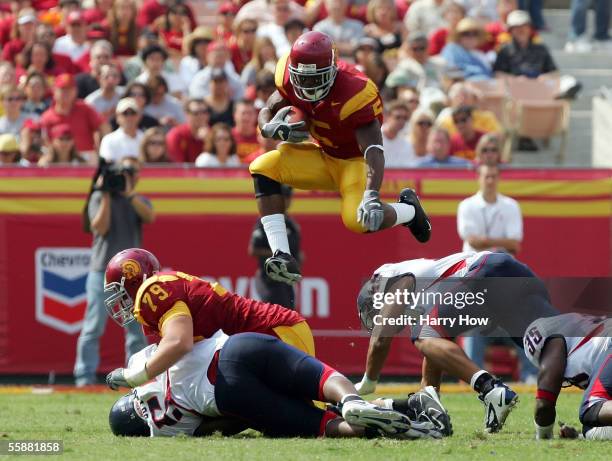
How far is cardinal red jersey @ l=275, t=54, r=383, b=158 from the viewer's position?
→ 914 cm

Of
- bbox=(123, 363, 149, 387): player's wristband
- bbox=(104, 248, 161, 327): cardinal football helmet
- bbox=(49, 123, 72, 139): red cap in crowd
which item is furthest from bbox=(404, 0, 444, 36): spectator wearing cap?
bbox=(123, 363, 149, 387): player's wristband

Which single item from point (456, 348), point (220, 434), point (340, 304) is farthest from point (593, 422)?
point (340, 304)

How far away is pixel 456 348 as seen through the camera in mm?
8602

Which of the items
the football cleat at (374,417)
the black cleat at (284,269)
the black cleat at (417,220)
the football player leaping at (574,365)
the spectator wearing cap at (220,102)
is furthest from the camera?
the spectator wearing cap at (220,102)

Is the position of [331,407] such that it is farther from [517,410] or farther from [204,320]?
[517,410]

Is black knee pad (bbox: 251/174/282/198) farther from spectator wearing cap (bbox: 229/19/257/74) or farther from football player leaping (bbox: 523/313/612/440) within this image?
spectator wearing cap (bbox: 229/19/257/74)

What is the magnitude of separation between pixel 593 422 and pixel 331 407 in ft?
4.98

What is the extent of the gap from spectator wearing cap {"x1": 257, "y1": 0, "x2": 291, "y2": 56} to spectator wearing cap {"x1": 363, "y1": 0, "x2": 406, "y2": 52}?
1.03 metres

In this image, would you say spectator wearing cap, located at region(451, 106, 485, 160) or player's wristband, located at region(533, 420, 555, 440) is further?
spectator wearing cap, located at region(451, 106, 485, 160)

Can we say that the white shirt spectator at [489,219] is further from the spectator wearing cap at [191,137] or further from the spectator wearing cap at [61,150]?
the spectator wearing cap at [61,150]

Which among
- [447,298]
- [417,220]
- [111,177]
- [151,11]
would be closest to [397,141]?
[111,177]

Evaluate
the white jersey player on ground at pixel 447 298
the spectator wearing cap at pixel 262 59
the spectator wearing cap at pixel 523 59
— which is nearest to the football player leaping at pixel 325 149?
the white jersey player on ground at pixel 447 298

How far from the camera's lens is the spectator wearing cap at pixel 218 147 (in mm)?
14211

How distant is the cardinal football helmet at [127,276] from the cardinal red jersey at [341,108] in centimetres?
153
